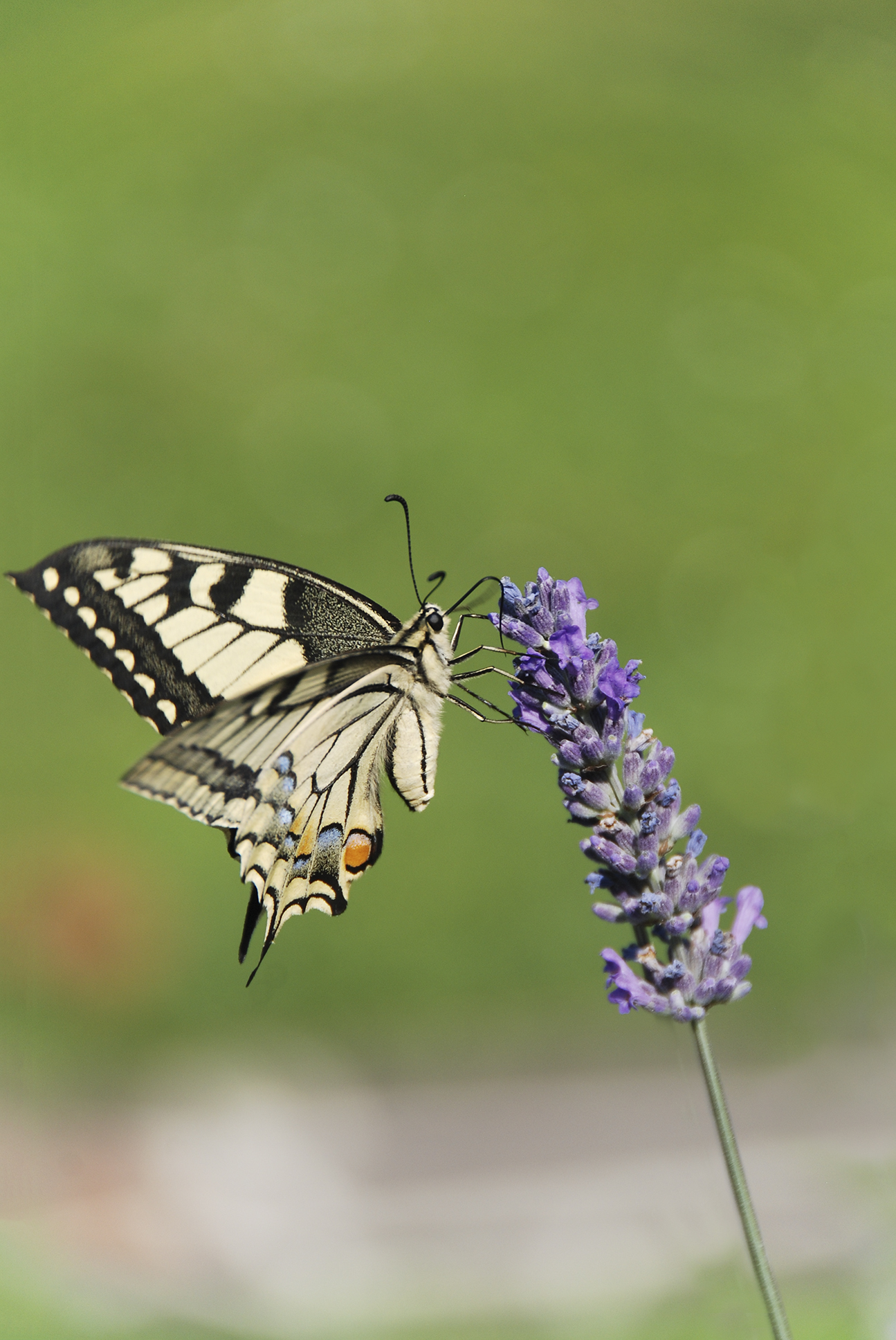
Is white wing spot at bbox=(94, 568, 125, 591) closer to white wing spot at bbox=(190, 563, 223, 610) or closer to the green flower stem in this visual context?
white wing spot at bbox=(190, 563, 223, 610)

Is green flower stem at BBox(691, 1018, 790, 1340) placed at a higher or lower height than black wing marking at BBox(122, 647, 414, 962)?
lower

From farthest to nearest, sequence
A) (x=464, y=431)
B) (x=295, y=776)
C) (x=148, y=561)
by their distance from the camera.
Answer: (x=464, y=431) → (x=148, y=561) → (x=295, y=776)

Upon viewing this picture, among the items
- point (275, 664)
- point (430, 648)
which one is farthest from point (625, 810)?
point (275, 664)

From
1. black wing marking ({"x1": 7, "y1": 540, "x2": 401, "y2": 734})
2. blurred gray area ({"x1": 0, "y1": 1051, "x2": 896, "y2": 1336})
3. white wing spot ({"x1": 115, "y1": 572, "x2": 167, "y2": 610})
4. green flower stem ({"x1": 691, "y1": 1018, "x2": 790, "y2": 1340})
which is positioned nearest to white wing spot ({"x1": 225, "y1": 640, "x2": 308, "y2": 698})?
black wing marking ({"x1": 7, "y1": 540, "x2": 401, "y2": 734})

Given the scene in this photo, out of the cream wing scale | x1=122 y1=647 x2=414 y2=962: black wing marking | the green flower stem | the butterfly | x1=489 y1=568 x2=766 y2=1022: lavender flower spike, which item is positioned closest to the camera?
the green flower stem

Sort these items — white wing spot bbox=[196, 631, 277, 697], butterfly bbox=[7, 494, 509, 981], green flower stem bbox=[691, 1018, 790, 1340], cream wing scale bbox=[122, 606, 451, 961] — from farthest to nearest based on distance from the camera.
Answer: white wing spot bbox=[196, 631, 277, 697] → butterfly bbox=[7, 494, 509, 981] → cream wing scale bbox=[122, 606, 451, 961] → green flower stem bbox=[691, 1018, 790, 1340]

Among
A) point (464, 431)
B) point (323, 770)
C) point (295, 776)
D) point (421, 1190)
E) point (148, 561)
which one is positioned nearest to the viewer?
point (295, 776)

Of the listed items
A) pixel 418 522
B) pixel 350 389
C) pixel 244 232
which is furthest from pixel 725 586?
pixel 244 232

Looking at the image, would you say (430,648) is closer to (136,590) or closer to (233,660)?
(233,660)
